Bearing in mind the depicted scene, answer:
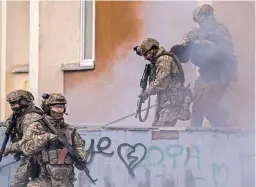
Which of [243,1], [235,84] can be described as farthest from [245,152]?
[243,1]

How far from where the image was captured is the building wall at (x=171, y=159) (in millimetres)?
10125

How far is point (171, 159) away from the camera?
1023cm

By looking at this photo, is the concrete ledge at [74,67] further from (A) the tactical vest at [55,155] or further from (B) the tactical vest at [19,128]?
(A) the tactical vest at [55,155]

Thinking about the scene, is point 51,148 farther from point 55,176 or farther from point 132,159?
point 132,159

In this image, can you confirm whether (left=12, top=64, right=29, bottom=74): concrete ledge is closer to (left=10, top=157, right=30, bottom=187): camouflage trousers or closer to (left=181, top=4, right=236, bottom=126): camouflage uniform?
(left=181, top=4, right=236, bottom=126): camouflage uniform

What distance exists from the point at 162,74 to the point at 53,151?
266cm

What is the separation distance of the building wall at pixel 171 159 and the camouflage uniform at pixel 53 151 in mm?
2037

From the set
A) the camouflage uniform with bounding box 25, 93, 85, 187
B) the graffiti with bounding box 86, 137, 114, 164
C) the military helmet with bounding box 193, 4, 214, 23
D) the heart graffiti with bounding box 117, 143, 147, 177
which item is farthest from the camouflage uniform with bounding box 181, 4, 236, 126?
the camouflage uniform with bounding box 25, 93, 85, 187

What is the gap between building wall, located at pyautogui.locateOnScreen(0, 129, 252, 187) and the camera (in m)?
10.1

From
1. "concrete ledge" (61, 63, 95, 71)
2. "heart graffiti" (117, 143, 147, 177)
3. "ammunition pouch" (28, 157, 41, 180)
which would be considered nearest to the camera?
"ammunition pouch" (28, 157, 41, 180)

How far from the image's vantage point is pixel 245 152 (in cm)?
1016

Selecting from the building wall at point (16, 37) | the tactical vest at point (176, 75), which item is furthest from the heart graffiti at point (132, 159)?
the building wall at point (16, 37)

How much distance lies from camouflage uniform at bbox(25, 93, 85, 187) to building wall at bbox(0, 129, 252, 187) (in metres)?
2.04

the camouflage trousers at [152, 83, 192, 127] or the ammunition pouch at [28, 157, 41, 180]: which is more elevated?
the camouflage trousers at [152, 83, 192, 127]
